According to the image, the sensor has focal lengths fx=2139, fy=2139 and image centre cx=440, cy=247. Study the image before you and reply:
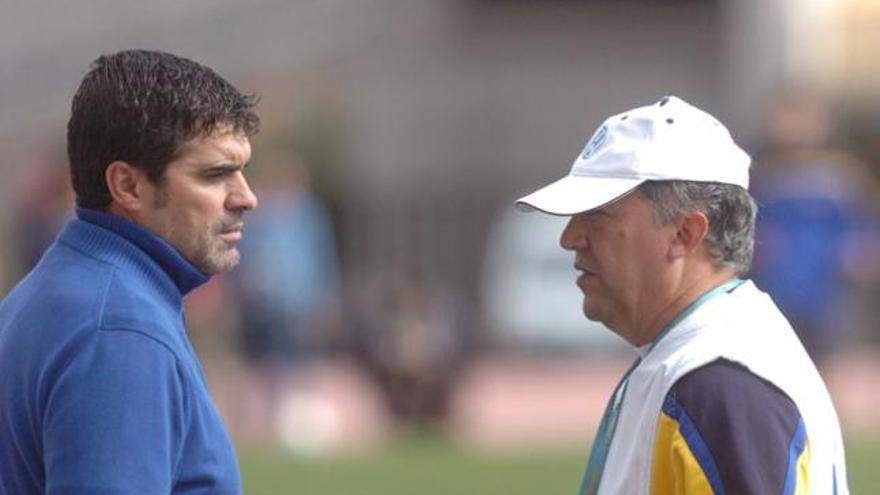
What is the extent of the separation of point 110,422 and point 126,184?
0.48 metres

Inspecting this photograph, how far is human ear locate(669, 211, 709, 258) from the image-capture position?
4.09m

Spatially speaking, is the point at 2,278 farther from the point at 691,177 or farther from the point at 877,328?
the point at 691,177

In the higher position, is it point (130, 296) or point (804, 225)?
point (130, 296)

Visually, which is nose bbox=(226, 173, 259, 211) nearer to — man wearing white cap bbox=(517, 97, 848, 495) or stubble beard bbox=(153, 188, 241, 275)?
stubble beard bbox=(153, 188, 241, 275)

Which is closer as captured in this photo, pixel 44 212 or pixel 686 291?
pixel 686 291

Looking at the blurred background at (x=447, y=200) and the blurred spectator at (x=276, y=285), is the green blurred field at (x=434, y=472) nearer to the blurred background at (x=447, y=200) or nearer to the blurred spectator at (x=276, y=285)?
the blurred background at (x=447, y=200)

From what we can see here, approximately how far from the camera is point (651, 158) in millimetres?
4090

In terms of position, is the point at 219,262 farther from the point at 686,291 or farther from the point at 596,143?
the point at 686,291

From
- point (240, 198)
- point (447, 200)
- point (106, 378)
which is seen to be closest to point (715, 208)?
point (240, 198)

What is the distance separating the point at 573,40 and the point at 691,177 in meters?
26.9

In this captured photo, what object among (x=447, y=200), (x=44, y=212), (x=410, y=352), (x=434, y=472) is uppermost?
(x=44, y=212)

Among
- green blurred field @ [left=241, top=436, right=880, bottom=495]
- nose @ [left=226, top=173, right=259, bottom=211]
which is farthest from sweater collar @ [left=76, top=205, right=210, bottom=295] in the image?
green blurred field @ [left=241, top=436, right=880, bottom=495]

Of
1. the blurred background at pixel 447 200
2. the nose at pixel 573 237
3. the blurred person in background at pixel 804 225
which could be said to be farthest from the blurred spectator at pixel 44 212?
the nose at pixel 573 237

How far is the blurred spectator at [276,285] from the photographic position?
1518cm
